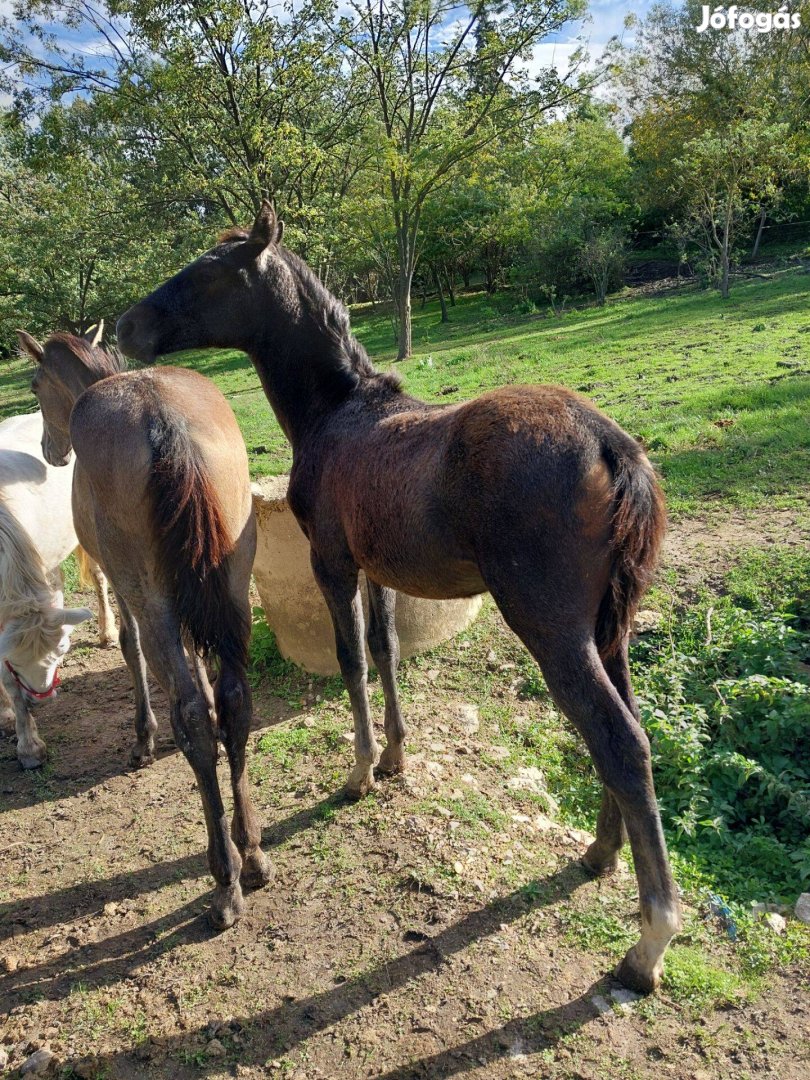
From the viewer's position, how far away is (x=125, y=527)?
3.08 m

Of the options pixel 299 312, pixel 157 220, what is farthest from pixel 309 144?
pixel 299 312

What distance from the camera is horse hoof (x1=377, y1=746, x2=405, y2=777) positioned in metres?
3.72

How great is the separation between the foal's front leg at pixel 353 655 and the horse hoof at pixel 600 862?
1156 millimetres

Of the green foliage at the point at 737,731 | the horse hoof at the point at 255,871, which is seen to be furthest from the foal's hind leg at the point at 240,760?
the green foliage at the point at 737,731

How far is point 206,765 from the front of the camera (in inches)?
116

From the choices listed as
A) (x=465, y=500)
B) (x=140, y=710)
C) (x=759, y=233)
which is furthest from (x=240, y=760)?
(x=759, y=233)

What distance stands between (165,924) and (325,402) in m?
2.51

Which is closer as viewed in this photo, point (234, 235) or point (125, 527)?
point (125, 527)

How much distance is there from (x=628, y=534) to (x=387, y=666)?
175cm

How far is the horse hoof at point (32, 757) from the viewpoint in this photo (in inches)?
166

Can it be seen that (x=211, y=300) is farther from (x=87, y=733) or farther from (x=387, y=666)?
(x=87, y=733)

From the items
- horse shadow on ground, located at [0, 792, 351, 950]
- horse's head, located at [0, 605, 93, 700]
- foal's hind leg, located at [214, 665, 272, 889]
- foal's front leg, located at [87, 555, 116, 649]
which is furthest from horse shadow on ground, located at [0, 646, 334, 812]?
foal's hind leg, located at [214, 665, 272, 889]

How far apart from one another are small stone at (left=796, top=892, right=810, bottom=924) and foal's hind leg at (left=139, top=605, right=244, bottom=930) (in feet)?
7.64

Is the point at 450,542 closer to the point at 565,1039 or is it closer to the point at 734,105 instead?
the point at 565,1039
